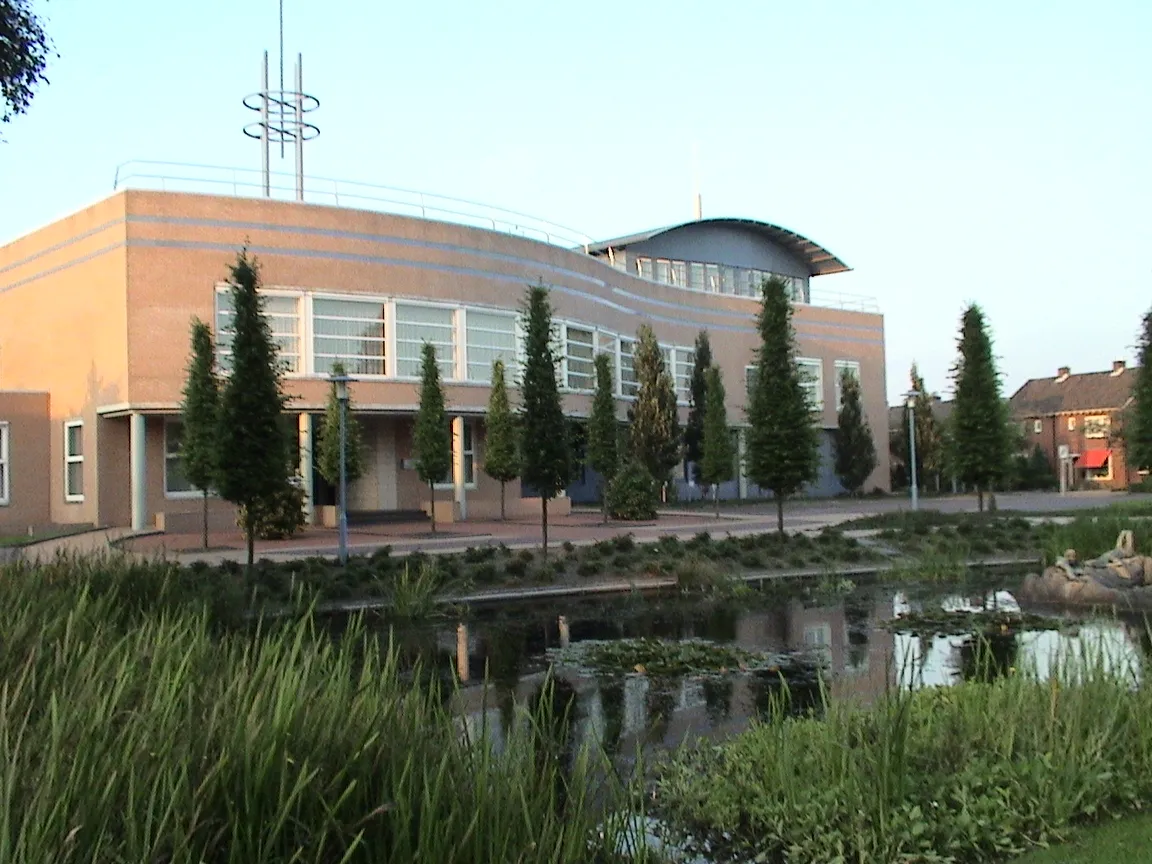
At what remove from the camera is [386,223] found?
115 ft

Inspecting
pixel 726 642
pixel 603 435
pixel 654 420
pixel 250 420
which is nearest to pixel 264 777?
pixel 726 642

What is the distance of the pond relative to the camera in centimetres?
898

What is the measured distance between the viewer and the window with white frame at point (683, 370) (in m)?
50.8

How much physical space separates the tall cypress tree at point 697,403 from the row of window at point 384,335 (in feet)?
29.9

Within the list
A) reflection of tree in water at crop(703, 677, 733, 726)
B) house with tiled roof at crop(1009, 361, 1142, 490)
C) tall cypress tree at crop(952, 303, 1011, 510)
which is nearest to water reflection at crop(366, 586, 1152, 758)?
reflection of tree in water at crop(703, 677, 733, 726)

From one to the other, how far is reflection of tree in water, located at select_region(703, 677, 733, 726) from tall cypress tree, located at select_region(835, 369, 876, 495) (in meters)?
46.3

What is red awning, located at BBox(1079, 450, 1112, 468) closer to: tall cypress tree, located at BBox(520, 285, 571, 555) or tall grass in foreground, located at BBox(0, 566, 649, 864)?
tall cypress tree, located at BBox(520, 285, 571, 555)

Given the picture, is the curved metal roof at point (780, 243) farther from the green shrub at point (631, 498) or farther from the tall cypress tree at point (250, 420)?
the tall cypress tree at point (250, 420)

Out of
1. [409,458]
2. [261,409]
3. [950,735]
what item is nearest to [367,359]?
[409,458]

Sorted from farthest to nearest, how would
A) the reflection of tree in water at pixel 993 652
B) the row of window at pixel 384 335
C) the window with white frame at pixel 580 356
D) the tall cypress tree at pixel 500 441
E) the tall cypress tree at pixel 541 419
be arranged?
the window with white frame at pixel 580 356
the tall cypress tree at pixel 500 441
the row of window at pixel 384 335
the tall cypress tree at pixel 541 419
the reflection of tree in water at pixel 993 652

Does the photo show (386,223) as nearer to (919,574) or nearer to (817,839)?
(919,574)

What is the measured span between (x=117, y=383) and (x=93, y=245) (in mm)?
4227

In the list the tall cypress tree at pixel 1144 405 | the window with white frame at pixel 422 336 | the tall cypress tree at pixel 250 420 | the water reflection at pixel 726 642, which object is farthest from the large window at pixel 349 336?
the tall cypress tree at pixel 1144 405

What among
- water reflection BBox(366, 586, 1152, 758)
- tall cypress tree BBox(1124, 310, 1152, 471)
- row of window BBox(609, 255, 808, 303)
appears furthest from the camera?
row of window BBox(609, 255, 808, 303)
